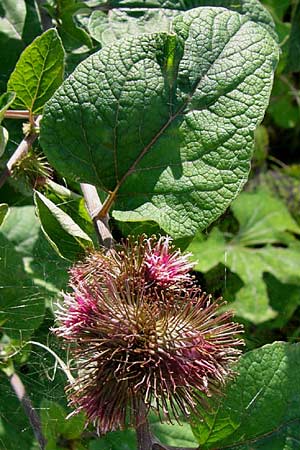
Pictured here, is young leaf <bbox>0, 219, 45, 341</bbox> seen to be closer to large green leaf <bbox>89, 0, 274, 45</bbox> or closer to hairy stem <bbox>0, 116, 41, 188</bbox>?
hairy stem <bbox>0, 116, 41, 188</bbox>

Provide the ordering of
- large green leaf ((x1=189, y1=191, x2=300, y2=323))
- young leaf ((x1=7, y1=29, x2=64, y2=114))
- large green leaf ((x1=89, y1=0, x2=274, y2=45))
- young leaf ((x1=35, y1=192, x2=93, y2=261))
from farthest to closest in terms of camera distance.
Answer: large green leaf ((x1=189, y1=191, x2=300, y2=323)) < large green leaf ((x1=89, y1=0, x2=274, y2=45)) < young leaf ((x1=7, y1=29, x2=64, y2=114)) < young leaf ((x1=35, y1=192, x2=93, y2=261))

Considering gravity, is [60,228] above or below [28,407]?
above

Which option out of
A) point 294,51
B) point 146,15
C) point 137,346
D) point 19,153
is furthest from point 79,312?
point 294,51

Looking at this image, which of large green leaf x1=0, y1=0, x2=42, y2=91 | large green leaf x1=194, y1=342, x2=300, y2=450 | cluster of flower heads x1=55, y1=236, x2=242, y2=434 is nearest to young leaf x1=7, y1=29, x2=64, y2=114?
large green leaf x1=0, y1=0, x2=42, y2=91

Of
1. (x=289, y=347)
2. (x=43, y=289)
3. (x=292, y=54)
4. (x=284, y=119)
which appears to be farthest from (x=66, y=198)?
(x=284, y=119)

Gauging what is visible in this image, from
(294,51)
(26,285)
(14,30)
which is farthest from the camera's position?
(294,51)

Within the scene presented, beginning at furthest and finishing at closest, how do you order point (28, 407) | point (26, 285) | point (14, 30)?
point (14, 30) → point (26, 285) → point (28, 407)

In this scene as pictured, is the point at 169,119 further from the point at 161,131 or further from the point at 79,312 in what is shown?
the point at 79,312

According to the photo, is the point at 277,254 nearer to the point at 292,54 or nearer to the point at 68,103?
the point at 292,54
